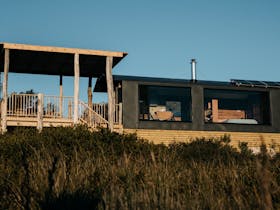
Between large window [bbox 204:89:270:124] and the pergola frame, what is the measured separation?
25.3 ft

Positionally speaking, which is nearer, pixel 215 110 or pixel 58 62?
pixel 58 62

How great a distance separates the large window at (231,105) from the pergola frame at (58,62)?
7713mm

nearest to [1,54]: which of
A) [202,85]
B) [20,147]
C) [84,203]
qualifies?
[20,147]

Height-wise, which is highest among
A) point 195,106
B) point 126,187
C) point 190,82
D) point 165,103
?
point 190,82

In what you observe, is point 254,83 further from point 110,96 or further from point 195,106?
point 110,96

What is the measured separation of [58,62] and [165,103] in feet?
26.2

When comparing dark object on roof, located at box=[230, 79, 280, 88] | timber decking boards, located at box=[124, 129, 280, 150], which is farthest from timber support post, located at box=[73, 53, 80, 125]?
dark object on roof, located at box=[230, 79, 280, 88]

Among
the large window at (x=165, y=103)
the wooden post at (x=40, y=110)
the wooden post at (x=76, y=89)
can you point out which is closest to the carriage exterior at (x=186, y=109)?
the large window at (x=165, y=103)

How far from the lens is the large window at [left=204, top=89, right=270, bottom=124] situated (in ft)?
85.6

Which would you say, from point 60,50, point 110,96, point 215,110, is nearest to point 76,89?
point 110,96

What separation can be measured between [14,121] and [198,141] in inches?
321

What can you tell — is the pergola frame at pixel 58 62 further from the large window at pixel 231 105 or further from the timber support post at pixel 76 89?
the large window at pixel 231 105

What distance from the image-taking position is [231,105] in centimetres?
2853

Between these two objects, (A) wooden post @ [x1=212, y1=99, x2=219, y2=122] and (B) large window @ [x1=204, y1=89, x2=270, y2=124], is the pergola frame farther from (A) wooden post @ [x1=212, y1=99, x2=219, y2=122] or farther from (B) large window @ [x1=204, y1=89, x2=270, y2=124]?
(A) wooden post @ [x1=212, y1=99, x2=219, y2=122]
